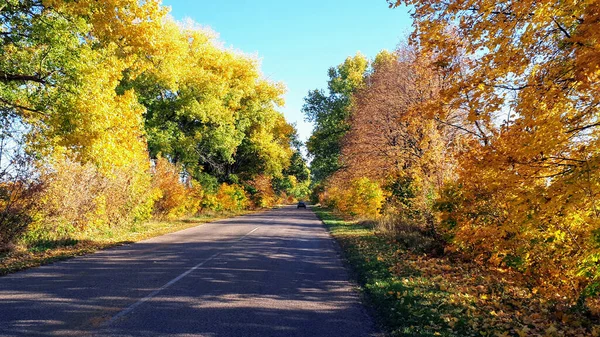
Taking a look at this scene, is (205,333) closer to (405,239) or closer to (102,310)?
(102,310)

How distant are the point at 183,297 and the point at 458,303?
451 cm

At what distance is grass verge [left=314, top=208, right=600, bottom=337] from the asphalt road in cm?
53

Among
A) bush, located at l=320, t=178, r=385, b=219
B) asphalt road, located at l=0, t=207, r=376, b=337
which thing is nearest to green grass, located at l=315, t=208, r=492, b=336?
asphalt road, located at l=0, t=207, r=376, b=337

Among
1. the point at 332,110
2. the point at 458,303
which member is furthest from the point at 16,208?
the point at 332,110

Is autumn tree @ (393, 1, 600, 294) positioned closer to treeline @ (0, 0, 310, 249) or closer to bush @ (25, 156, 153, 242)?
treeline @ (0, 0, 310, 249)

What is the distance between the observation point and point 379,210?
23422 millimetres

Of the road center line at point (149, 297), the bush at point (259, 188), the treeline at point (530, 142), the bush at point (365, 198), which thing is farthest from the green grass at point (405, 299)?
the bush at point (259, 188)

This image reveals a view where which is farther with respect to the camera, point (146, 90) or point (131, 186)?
point (146, 90)

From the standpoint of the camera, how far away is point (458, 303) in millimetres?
6734

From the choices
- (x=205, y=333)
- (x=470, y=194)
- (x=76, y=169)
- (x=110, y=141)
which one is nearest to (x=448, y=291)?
(x=470, y=194)

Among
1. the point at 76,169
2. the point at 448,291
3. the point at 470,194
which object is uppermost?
the point at 76,169

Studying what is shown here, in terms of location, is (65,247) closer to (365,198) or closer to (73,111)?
(73,111)

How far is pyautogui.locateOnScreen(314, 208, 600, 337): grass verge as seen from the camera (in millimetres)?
5520

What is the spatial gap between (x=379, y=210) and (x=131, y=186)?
13.1 metres
